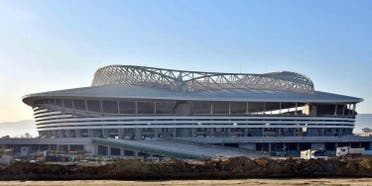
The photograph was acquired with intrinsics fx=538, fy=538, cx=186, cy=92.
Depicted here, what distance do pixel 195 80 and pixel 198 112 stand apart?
29.8 feet

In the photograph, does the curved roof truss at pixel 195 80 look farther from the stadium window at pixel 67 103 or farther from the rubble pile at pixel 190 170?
the rubble pile at pixel 190 170

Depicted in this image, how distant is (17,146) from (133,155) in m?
41.0

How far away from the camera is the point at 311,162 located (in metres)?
58.0

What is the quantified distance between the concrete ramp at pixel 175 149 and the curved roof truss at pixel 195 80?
1342 inches

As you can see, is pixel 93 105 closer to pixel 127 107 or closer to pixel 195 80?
pixel 127 107

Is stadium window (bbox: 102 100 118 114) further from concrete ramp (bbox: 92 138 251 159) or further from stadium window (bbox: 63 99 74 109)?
concrete ramp (bbox: 92 138 251 159)

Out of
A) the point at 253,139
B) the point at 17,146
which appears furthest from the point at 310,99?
the point at 17,146

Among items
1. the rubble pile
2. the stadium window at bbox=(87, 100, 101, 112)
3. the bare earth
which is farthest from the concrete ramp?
the bare earth

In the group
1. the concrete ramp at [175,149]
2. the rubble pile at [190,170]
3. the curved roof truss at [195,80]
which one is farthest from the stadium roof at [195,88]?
the rubble pile at [190,170]

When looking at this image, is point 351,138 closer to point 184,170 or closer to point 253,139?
point 253,139

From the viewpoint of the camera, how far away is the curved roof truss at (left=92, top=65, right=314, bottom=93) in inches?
5753

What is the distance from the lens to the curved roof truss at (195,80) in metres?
146

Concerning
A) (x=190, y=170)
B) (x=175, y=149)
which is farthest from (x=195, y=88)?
(x=190, y=170)

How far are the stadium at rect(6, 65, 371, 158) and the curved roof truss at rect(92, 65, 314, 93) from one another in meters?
0.28
